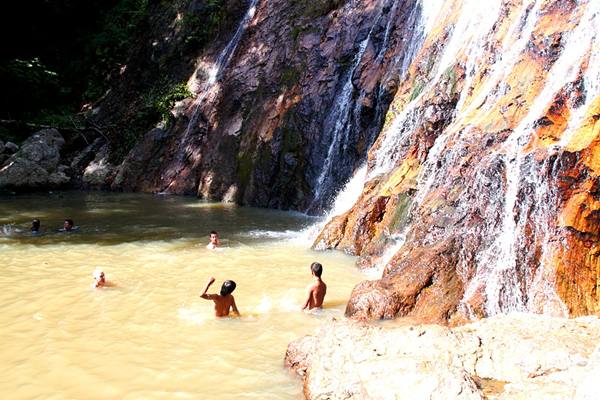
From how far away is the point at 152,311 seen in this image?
302 inches

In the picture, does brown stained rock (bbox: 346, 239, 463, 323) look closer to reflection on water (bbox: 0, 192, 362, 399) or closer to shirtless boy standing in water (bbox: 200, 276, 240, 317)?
reflection on water (bbox: 0, 192, 362, 399)

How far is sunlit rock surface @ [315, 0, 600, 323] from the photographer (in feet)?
22.2

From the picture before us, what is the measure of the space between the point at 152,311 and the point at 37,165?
62.7 ft

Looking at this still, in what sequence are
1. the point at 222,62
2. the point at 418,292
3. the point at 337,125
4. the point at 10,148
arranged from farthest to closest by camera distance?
1. the point at 10,148
2. the point at 222,62
3. the point at 337,125
4. the point at 418,292

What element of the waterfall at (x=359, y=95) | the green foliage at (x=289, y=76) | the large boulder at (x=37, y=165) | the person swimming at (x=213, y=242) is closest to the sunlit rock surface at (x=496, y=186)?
the person swimming at (x=213, y=242)

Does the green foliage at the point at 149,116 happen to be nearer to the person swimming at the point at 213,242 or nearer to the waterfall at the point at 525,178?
the person swimming at the point at 213,242

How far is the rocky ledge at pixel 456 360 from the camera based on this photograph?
3.82 metres

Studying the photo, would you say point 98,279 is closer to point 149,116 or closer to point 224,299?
point 224,299

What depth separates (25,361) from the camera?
5789mm

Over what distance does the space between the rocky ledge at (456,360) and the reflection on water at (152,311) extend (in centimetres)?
73

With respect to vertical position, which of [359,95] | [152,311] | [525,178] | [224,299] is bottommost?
[152,311]

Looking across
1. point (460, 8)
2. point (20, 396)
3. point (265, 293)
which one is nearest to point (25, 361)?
point (20, 396)

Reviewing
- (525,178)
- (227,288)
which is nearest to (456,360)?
(227,288)

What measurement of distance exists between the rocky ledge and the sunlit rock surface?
180cm
